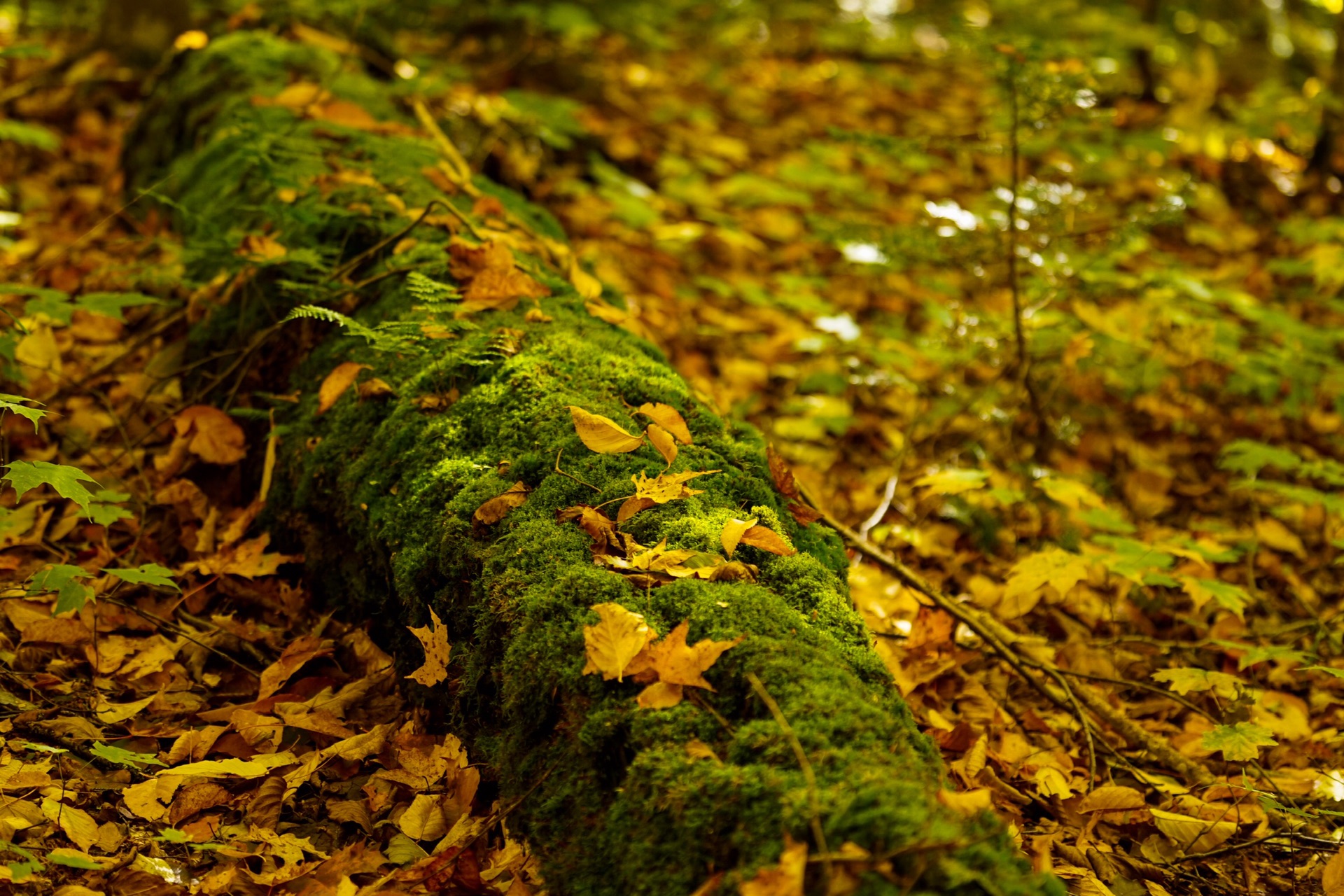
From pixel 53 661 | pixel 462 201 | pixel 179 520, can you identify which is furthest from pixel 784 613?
pixel 462 201

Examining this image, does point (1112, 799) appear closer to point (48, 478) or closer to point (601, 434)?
point (601, 434)

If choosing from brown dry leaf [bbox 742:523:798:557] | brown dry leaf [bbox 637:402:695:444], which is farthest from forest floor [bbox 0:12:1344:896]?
brown dry leaf [bbox 742:523:798:557]

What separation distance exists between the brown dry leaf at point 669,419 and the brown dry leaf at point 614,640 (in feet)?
2.20

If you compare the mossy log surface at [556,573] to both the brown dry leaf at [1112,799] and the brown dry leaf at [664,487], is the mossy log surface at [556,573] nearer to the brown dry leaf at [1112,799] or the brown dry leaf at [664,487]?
the brown dry leaf at [664,487]

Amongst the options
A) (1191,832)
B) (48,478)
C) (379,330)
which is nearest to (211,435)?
(379,330)

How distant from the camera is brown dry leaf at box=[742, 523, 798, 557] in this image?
1.97 metres

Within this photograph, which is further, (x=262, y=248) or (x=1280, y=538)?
(x=1280, y=538)

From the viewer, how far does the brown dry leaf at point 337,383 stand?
269cm

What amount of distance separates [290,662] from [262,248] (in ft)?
4.61

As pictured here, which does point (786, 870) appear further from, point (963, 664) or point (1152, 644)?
point (1152, 644)

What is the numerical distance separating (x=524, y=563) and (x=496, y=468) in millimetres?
360

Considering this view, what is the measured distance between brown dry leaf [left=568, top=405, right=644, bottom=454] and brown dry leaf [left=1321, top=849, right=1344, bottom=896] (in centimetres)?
172

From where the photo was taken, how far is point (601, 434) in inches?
83.3

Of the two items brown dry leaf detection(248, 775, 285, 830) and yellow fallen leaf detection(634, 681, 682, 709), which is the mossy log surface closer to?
yellow fallen leaf detection(634, 681, 682, 709)
